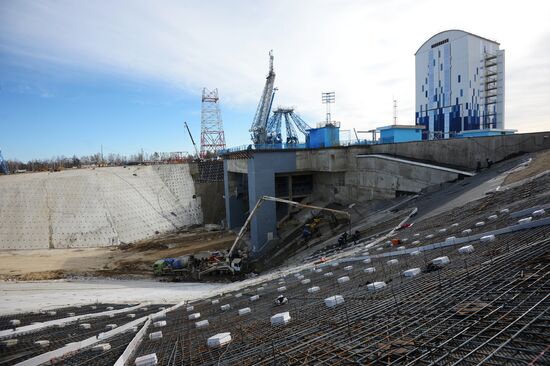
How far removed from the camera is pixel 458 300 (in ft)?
14.1

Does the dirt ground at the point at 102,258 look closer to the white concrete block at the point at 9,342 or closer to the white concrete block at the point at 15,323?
the white concrete block at the point at 15,323

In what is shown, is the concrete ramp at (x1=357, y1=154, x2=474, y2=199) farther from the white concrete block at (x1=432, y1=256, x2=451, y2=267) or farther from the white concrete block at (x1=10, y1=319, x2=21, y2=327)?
the white concrete block at (x1=10, y1=319, x2=21, y2=327)

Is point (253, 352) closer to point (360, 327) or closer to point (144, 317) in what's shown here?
point (360, 327)

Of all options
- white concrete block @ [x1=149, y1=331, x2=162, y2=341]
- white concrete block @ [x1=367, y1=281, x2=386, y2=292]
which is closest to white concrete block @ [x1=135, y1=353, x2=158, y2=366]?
white concrete block @ [x1=149, y1=331, x2=162, y2=341]

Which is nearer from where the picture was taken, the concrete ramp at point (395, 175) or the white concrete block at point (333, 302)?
the white concrete block at point (333, 302)

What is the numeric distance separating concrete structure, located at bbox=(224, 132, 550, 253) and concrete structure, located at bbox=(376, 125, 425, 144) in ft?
19.6

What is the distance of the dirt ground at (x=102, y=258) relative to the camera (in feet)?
69.4

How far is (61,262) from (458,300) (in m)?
26.3

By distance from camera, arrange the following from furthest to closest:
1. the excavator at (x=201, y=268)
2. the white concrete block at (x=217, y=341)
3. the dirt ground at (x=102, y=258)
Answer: the dirt ground at (x=102, y=258), the excavator at (x=201, y=268), the white concrete block at (x=217, y=341)

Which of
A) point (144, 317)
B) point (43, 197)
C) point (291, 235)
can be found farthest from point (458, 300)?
point (43, 197)

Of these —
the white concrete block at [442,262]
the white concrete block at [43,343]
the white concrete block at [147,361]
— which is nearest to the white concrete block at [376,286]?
the white concrete block at [442,262]

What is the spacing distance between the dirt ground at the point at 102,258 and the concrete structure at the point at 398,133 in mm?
17190

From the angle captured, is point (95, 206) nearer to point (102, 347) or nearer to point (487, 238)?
point (102, 347)

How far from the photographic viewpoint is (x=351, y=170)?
25.9 m
